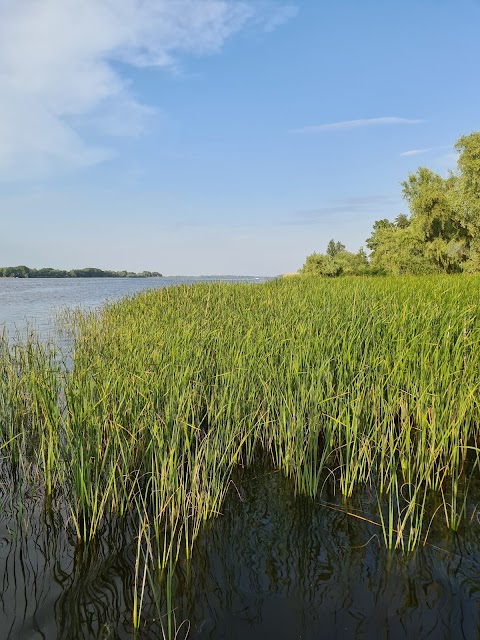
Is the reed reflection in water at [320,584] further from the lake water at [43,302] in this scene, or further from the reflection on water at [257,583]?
the lake water at [43,302]

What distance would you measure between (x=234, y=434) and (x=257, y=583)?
1.12 meters

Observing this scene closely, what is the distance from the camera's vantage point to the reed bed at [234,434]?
2926 mm

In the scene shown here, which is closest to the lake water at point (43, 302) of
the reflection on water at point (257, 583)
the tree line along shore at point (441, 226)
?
the reflection on water at point (257, 583)

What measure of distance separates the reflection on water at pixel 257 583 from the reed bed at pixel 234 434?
0.38 ft

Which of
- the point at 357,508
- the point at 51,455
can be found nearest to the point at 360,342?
the point at 357,508

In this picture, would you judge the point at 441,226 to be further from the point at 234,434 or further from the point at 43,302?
the point at 234,434

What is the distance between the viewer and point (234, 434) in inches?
135

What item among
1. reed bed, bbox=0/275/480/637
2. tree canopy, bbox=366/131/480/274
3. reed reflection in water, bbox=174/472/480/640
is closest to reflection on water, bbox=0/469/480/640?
reed reflection in water, bbox=174/472/480/640

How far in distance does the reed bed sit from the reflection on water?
0.12 meters

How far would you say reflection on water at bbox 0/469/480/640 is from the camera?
223 cm

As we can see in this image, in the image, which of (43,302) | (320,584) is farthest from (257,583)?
(43,302)

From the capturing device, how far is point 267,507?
3.31 m

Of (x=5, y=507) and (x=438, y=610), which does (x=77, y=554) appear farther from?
(x=438, y=610)

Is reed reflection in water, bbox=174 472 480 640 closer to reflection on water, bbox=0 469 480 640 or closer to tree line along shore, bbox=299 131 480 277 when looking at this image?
reflection on water, bbox=0 469 480 640
